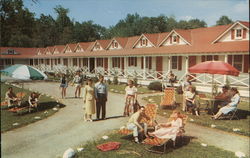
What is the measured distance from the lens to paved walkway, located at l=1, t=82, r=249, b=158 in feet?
20.3

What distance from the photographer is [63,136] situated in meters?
7.26

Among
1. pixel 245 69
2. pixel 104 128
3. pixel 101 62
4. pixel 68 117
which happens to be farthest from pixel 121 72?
pixel 104 128

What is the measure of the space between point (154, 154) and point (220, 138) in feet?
8.53

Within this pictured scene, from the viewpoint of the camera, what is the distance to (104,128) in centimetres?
809

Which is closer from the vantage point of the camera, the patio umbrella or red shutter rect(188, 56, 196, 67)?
the patio umbrella

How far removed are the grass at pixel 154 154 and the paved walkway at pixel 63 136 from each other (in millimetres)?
476

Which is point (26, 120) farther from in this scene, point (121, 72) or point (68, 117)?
point (121, 72)

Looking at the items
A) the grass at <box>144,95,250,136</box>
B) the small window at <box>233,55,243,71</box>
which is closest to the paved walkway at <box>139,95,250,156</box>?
the grass at <box>144,95,250,136</box>

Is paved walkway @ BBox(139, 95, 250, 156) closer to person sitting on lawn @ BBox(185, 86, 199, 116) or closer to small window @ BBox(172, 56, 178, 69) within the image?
person sitting on lawn @ BBox(185, 86, 199, 116)

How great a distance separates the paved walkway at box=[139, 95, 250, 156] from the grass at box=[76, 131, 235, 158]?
1.44ft

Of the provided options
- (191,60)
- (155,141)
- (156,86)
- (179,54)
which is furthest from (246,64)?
(155,141)

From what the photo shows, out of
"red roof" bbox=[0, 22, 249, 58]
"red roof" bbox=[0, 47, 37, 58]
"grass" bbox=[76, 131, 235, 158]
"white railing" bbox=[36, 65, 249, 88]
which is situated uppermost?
"red roof" bbox=[0, 47, 37, 58]

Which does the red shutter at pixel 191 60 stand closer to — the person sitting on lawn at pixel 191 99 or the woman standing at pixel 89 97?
the person sitting on lawn at pixel 191 99

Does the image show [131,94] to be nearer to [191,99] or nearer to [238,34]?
[191,99]
